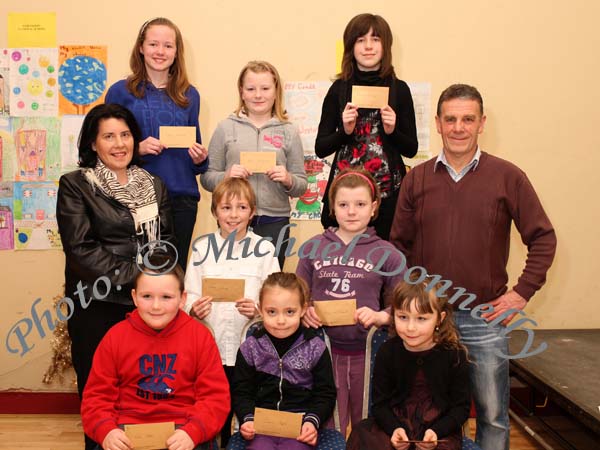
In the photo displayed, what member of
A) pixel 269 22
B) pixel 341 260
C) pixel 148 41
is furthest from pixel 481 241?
pixel 269 22

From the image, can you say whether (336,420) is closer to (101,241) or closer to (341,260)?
(341,260)

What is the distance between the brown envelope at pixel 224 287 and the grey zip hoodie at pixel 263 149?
0.57 metres

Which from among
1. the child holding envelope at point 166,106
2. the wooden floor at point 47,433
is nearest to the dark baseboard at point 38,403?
the wooden floor at point 47,433

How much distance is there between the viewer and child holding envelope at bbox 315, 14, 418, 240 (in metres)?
2.96

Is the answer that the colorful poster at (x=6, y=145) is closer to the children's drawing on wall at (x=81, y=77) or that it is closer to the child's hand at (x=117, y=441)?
the children's drawing on wall at (x=81, y=77)

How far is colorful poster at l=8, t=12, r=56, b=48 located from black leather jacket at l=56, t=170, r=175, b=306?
68.2 inches

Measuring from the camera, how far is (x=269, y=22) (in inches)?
156

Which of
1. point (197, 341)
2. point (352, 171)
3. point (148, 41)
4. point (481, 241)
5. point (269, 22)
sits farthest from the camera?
point (269, 22)

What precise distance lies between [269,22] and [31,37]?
5.23 feet

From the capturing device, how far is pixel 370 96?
9.67 feet

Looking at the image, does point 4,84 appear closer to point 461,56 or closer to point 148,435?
point 148,435

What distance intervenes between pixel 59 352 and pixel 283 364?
2216 mm

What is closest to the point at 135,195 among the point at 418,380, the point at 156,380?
the point at 156,380

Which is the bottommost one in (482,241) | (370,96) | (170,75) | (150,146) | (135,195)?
(482,241)
